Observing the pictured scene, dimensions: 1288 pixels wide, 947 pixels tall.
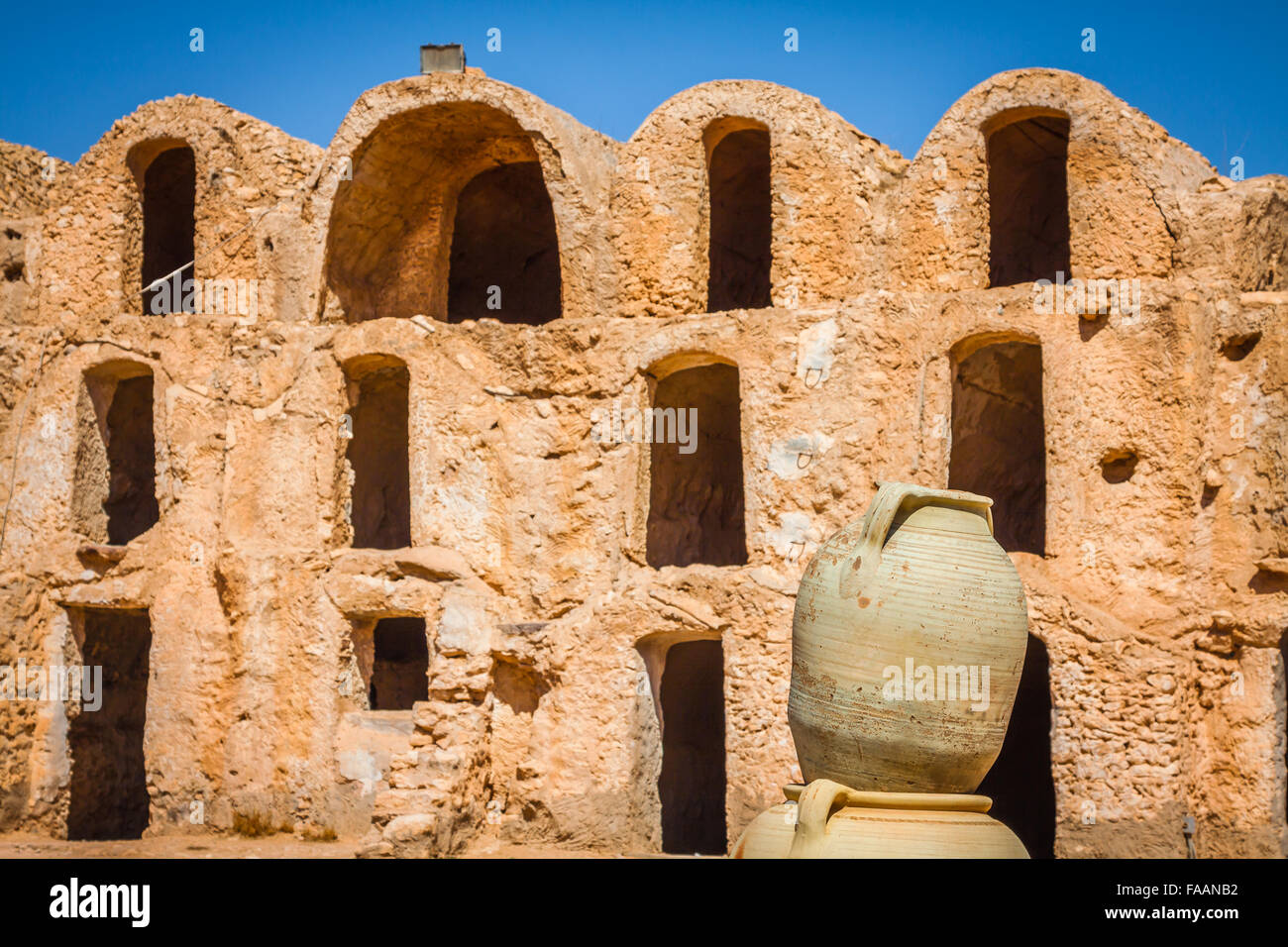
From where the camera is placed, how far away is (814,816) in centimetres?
653

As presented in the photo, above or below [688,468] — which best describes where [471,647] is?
below

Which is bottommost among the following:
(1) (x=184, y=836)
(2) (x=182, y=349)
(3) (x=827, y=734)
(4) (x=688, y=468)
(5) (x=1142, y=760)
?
(1) (x=184, y=836)

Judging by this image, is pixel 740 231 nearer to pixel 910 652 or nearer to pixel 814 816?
pixel 910 652

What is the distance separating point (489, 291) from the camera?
1669cm

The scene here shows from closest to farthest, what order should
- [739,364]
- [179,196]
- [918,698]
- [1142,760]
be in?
1. [918,698]
2. [1142,760]
3. [739,364]
4. [179,196]

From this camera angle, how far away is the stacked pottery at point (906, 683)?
6.66m

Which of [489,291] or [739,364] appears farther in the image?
[489,291]

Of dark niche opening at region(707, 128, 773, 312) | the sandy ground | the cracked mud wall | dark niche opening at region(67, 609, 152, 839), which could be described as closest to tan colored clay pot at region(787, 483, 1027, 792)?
the cracked mud wall

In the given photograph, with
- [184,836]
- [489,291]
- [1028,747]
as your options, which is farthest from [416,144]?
[1028,747]

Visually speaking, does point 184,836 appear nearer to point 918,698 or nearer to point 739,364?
point 739,364

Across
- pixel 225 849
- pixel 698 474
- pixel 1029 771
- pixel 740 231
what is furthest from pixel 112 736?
pixel 1029 771

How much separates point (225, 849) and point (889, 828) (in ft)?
24.9

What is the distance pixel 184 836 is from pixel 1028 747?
7.86 m

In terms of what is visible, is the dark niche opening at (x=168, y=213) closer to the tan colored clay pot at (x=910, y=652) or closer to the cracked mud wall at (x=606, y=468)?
the cracked mud wall at (x=606, y=468)
